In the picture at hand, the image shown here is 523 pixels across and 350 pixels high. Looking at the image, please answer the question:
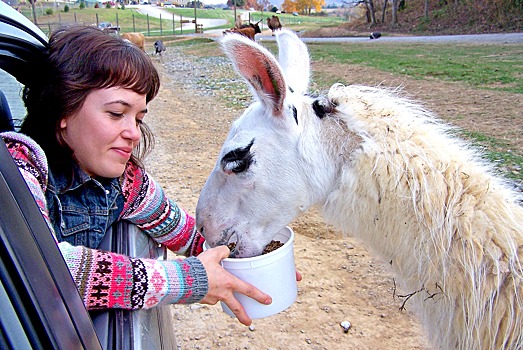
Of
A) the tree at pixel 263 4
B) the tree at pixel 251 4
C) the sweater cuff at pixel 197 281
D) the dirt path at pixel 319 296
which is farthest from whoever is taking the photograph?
the tree at pixel 251 4

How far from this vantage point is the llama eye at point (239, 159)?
1977 mm

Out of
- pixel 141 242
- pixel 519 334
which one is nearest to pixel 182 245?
pixel 141 242

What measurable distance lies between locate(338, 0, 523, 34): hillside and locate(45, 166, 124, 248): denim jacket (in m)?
29.3

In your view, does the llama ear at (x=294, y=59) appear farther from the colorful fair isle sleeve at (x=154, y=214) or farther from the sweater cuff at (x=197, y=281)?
the sweater cuff at (x=197, y=281)

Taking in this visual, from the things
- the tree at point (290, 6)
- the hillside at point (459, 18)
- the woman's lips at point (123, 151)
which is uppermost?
the tree at point (290, 6)

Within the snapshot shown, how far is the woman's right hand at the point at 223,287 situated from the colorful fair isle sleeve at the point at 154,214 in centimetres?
44

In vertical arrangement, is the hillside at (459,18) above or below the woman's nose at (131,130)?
above

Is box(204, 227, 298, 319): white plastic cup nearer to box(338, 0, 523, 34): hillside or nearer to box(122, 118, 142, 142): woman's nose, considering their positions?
box(122, 118, 142, 142): woman's nose

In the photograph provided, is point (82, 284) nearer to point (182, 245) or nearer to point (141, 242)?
point (141, 242)

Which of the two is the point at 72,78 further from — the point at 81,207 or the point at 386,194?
the point at 386,194


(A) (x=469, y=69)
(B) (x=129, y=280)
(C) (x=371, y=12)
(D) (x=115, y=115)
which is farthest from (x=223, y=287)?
(C) (x=371, y=12)

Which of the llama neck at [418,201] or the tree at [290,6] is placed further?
the tree at [290,6]

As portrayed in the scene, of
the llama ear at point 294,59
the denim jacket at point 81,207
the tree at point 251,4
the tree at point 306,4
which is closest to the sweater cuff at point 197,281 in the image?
the denim jacket at point 81,207

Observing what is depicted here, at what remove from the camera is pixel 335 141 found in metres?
1.93
